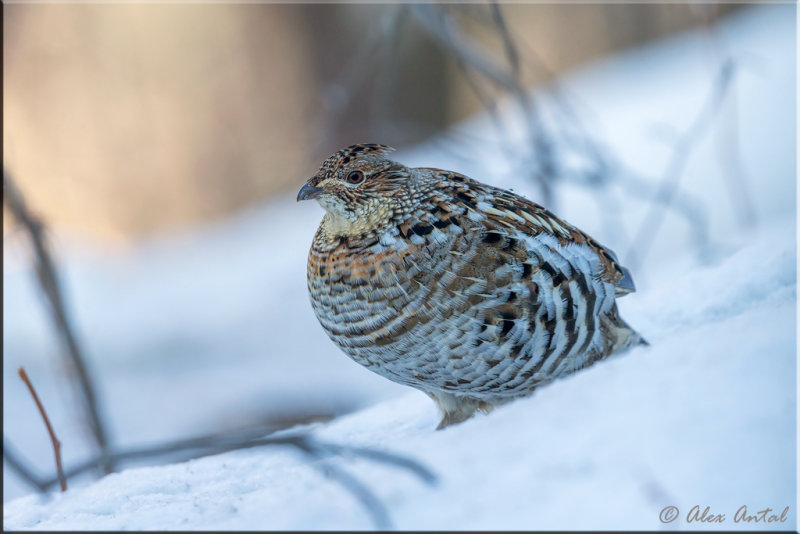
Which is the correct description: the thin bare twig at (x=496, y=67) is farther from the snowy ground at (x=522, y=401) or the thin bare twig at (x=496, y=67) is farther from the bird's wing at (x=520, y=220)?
the bird's wing at (x=520, y=220)

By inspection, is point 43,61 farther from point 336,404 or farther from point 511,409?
point 511,409

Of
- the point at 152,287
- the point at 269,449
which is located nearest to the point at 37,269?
the point at 269,449

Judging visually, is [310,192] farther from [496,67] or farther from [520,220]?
[496,67]

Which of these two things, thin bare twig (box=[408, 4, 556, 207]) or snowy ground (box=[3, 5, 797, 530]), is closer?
snowy ground (box=[3, 5, 797, 530])

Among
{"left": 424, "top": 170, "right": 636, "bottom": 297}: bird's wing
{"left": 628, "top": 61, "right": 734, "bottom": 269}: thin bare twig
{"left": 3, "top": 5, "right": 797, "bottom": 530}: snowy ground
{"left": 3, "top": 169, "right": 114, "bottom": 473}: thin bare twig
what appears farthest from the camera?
{"left": 628, "top": 61, "right": 734, "bottom": 269}: thin bare twig

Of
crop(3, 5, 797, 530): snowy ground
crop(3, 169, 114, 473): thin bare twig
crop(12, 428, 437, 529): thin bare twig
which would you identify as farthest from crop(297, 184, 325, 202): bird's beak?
crop(3, 169, 114, 473): thin bare twig

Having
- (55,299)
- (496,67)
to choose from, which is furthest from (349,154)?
(496,67)

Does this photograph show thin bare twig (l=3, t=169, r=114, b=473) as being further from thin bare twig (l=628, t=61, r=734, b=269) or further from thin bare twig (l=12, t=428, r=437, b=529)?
thin bare twig (l=628, t=61, r=734, b=269)
